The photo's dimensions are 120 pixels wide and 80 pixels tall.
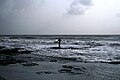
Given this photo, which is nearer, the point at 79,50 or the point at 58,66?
the point at 58,66

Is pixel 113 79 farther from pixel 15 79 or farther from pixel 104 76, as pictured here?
pixel 15 79

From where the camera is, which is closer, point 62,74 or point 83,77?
point 83,77

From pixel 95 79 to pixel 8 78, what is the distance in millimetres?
5848

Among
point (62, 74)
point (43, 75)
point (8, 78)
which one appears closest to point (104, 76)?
point (62, 74)

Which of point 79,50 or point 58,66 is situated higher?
point 58,66

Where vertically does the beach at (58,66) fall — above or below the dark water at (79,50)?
above

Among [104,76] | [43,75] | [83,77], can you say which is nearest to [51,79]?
[43,75]

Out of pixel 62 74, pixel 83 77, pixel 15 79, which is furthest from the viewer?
pixel 62 74

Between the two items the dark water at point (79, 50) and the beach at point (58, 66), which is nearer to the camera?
the beach at point (58, 66)

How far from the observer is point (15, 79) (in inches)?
510

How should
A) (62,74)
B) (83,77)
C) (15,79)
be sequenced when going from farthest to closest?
(62,74) < (83,77) < (15,79)

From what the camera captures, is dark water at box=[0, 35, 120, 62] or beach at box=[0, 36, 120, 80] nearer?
beach at box=[0, 36, 120, 80]

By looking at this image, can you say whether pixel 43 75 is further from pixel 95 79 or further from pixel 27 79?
pixel 95 79

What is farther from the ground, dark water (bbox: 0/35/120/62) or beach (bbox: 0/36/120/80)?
beach (bbox: 0/36/120/80)
